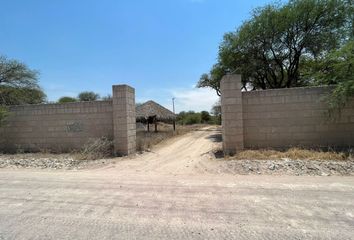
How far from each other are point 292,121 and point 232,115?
2250mm

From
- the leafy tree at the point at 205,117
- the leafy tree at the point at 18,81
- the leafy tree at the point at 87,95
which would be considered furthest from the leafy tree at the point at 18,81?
the leafy tree at the point at 205,117

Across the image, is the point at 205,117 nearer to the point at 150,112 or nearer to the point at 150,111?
the point at 150,111

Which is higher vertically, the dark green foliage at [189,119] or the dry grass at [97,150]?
the dark green foliage at [189,119]

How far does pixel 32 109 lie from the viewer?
14.0m

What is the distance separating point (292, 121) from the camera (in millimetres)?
11000

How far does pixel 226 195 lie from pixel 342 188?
2.67 m

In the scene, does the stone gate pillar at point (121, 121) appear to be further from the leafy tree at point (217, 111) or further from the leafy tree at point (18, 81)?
the leafy tree at point (217, 111)

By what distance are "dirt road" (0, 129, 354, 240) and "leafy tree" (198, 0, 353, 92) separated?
42.7ft

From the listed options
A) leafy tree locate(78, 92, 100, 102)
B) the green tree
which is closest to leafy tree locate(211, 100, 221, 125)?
leafy tree locate(78, 92, 100, 102)

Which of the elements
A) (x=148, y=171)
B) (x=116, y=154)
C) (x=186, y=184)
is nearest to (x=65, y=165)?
(x=116, y=154)

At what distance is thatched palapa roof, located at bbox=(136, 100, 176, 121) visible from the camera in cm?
2852

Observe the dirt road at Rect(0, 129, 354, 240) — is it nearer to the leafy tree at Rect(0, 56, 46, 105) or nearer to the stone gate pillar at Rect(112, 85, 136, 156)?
the stone gate pillar at Rect(112, 85, 136, 156)

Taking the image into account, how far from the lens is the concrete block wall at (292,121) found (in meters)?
10.8

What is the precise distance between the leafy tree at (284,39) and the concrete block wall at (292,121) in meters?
7.32
